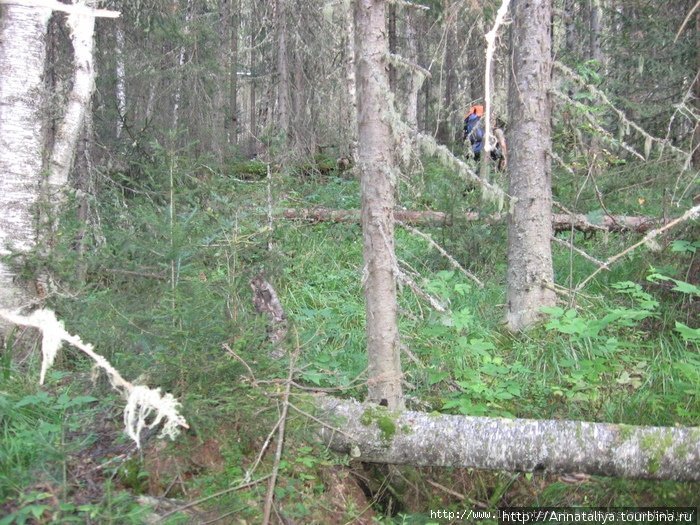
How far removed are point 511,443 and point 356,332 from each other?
8.36 feet

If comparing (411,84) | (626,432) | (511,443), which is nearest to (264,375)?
(511,443)

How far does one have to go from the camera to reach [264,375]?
3959 millimetres

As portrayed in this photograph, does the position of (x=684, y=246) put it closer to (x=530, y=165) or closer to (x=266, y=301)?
(x=530, y=165)

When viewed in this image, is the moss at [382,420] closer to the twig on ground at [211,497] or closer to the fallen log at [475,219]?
the twig on ground at [211,497]

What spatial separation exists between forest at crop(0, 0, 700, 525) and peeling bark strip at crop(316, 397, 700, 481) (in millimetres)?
Answer: 16

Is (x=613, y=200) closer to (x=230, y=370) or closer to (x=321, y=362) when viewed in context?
(x=321, y=362)

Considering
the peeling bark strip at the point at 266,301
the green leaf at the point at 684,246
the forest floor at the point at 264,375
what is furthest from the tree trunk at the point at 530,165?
the peeling bark strip at the point at 266,301

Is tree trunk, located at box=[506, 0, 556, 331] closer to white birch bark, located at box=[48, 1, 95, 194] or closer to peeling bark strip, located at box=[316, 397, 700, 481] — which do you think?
peeling bark strip, located at box=[316, 397, 700, 481]

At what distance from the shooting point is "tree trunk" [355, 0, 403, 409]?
4305 mm

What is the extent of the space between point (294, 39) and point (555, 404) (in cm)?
1096

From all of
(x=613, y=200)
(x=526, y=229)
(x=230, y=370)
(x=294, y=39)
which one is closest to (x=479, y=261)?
(x=526, y=229)

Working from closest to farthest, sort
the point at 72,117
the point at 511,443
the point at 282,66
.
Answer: the point at 511,443
the point at 72,117
the point at 282,66

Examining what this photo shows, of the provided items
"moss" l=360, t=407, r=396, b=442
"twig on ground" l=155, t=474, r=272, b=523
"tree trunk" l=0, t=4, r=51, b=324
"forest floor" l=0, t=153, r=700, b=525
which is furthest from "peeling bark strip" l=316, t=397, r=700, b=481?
"tree trunk" l=0, t=4, r=51, b=324

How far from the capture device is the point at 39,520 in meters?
2.98
